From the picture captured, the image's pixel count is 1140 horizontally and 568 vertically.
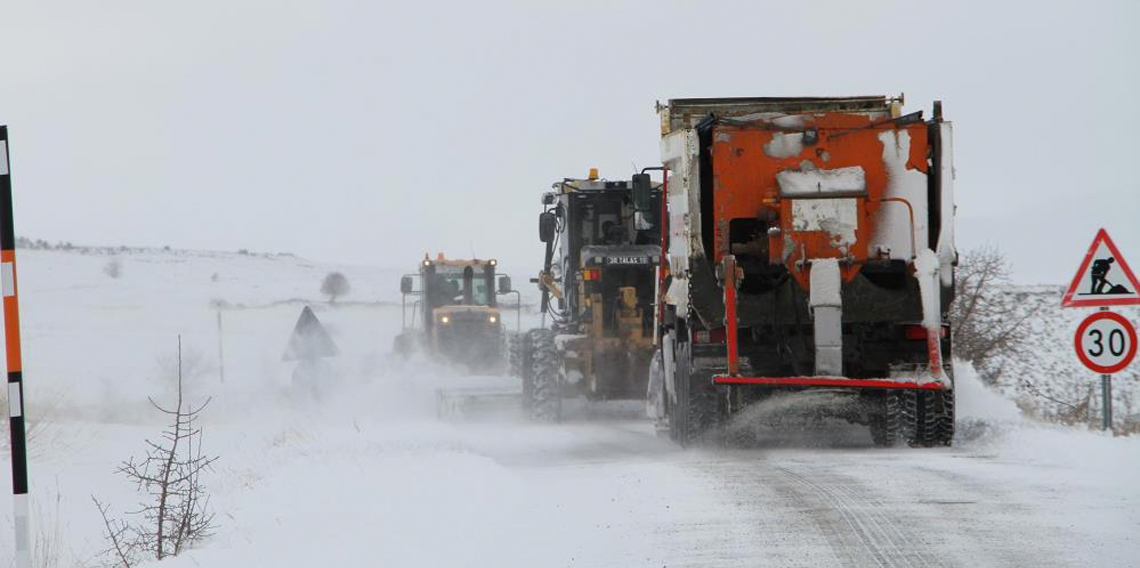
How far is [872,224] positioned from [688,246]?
1.76 metres

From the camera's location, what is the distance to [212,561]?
339 inches

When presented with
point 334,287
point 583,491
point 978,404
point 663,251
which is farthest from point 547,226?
point 334,287

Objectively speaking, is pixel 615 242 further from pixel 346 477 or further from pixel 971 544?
pixel 971 544

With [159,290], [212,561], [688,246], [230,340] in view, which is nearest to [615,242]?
[688,246]

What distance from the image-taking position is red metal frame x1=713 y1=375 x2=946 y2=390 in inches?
544

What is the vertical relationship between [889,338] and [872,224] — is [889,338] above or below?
below

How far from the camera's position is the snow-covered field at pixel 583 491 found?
8.37 metres

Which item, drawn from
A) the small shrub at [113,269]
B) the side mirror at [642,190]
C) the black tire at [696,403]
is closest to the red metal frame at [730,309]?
the black tire at [696,403]

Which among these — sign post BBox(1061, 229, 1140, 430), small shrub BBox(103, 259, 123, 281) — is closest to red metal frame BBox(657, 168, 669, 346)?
sign post BBox(1061, 229, 1140, 430)

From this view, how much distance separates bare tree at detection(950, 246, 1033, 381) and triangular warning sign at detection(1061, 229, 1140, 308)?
26.2 feet

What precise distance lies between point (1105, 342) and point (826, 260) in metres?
2.60

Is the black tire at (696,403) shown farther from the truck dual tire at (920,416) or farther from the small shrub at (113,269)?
the small shrub at (113,269)

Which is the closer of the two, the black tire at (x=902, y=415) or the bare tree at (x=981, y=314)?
the black tire at (x=902, y=415)

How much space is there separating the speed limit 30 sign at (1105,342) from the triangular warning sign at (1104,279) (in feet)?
0.63
